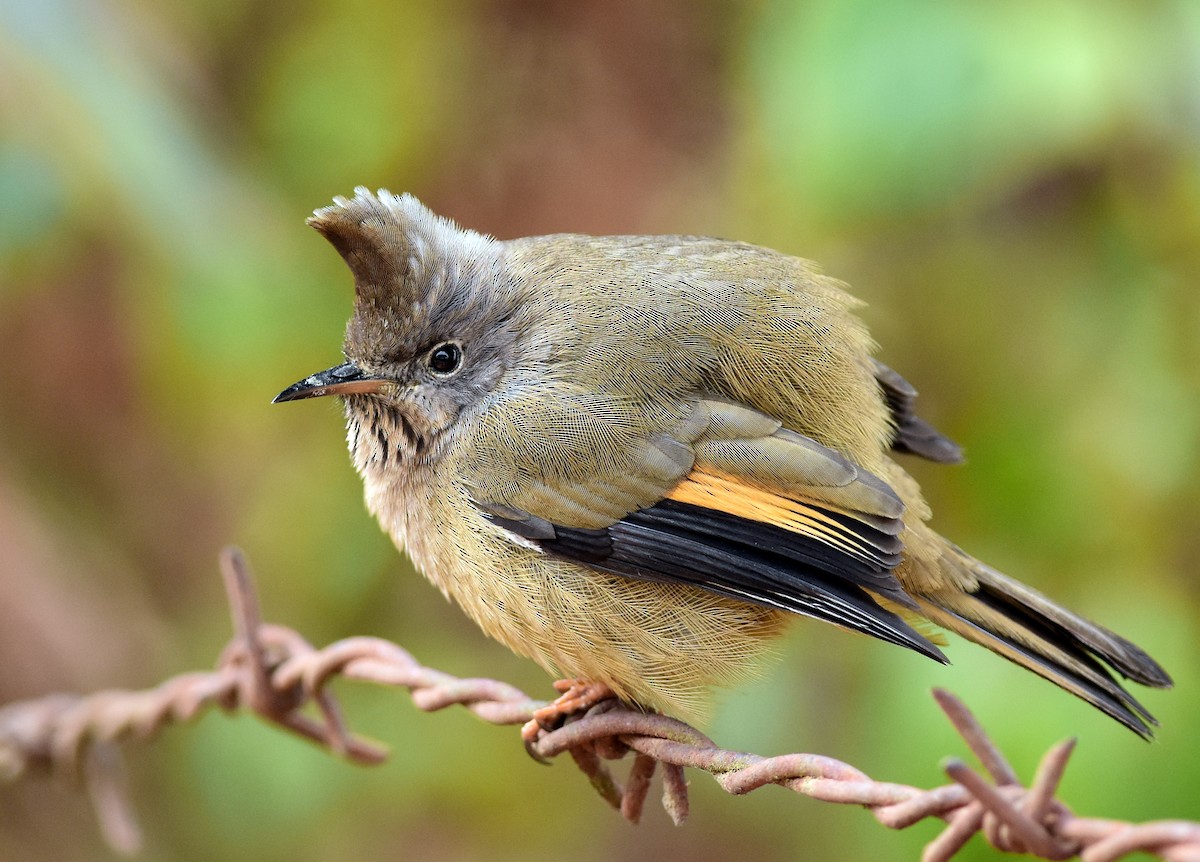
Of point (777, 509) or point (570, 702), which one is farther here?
point (570, 702)

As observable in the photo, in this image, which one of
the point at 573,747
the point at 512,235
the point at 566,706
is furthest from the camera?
the point at 512,235

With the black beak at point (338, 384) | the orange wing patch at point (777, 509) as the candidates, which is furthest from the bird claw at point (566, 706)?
the black beak at point (338, 384)

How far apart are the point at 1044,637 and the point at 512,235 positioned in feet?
11.3

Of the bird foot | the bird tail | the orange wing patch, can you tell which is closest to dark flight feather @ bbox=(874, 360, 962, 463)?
the bird tail

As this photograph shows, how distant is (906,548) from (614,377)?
72cm

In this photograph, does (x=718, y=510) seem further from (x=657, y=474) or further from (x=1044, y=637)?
(x=1044, y=637)

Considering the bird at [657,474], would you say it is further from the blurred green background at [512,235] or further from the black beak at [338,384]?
the blurred green background at [512,235]

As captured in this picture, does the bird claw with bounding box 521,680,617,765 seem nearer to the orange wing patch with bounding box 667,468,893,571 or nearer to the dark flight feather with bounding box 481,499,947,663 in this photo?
the dark flight feather with bounding box 481,499,947,663

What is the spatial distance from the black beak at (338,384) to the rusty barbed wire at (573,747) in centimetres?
46

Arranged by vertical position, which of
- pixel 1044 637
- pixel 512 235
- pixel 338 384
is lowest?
pixel 1044 637

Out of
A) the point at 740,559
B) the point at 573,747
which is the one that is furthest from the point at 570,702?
the point at 740,559

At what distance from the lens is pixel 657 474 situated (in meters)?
2.74

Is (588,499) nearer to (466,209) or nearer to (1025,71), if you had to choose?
(1025,71)

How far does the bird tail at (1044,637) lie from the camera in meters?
2.59
